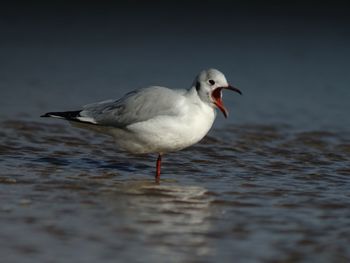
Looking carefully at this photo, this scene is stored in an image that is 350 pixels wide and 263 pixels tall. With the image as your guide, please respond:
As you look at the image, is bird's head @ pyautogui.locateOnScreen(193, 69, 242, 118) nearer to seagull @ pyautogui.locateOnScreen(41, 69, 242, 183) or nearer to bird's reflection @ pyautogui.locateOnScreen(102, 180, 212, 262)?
seagull @ pyautogui.locateOnScreen(41, 69, 242, 183)

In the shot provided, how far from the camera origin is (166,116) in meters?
7.97

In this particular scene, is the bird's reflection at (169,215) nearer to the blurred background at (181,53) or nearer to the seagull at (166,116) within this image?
the seagull at (166,116)

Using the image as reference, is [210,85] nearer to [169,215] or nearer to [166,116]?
[166,116]

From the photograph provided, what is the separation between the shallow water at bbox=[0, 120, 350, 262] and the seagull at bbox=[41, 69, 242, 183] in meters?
0.33

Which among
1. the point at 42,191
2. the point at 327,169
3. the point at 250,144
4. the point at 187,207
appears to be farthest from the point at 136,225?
the point at 250,144

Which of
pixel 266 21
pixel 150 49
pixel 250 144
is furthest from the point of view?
pixel 266 21

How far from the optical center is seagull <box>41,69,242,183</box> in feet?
26.0

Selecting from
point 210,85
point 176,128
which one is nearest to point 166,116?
point 176,128

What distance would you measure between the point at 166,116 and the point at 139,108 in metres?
0.32

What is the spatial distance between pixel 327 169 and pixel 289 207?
181cm

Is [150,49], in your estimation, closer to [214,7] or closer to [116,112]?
[214,7]

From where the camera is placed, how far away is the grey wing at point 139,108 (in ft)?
26.3

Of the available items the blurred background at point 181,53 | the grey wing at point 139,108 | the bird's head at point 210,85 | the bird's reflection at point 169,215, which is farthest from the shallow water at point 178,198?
the blurred background at point 181,53

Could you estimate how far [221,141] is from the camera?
1005 centimetres
